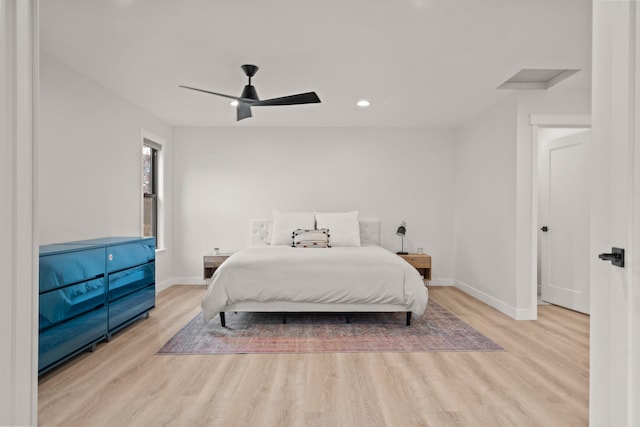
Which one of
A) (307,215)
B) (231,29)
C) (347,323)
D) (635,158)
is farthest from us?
(307,215)

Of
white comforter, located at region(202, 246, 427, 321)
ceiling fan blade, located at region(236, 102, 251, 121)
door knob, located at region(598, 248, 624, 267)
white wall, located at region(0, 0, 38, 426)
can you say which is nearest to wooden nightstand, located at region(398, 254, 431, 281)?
white comforter, located at region(202, 246, 427, 321)

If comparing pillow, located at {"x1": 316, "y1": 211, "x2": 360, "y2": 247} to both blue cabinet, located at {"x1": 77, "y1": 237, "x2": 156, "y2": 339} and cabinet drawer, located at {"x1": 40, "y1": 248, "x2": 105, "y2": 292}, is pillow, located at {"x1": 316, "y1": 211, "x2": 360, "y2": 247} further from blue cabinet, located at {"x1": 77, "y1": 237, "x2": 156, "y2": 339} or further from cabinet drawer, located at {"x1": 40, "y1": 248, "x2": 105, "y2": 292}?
cabinet drawer, located at {"x1": 40, "y1": 248, "x2": 105, "y2": 292}

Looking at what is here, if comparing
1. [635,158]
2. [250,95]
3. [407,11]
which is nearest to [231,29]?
[250,95]

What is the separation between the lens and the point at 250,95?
3555 mm

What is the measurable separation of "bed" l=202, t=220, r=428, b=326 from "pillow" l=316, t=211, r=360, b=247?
143 cm

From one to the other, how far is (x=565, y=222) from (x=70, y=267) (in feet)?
16.5

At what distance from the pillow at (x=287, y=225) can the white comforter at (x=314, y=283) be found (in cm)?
146

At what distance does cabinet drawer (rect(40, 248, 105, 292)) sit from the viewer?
2623 millimetres

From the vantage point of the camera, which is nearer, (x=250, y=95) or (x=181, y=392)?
(x=181, y=392)

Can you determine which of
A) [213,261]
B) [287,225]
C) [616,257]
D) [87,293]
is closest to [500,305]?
[287,225]

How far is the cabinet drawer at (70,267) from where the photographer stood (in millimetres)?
2623

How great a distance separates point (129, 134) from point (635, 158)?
4772 mm

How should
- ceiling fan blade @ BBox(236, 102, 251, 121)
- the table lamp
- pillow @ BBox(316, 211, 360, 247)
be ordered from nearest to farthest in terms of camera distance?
ceiling fan blade @ BBox(236, 102, 251, 121)
pillow @ BBox(316, 211, 360, 247)
the table lamp

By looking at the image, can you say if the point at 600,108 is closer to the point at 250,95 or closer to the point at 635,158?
the point at 635,158
